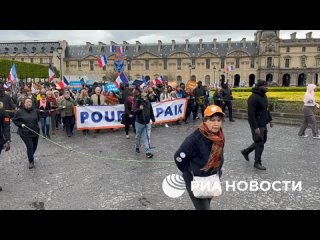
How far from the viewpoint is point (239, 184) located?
5262mm

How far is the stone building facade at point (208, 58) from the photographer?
75688 mm

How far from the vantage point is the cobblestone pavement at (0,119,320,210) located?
4.51m

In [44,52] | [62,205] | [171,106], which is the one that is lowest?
[62,205]

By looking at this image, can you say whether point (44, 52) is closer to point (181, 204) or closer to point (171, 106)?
point (171, 106)

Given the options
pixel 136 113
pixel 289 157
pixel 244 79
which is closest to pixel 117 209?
pixel 136 113

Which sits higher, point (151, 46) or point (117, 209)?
point (151, 46)

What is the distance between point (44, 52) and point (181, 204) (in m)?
91.9

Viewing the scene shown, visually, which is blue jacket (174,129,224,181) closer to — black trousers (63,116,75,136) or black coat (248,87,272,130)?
black coat (248,87,272,130)

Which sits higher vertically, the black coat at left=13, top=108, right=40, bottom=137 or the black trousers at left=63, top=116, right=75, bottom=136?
the black coat at left=13, top=108, right=40, bottom=137

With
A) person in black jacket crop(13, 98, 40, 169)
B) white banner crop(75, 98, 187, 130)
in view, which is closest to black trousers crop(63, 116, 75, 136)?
white banner crop(75, 98, 187, 130)

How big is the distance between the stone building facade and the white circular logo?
7071cm

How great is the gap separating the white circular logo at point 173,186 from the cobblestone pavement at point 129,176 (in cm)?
10

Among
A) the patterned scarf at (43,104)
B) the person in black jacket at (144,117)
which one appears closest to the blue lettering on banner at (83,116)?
the patterned scarf at (43,104)

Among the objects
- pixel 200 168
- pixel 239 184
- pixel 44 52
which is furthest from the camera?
pixel 44 52
